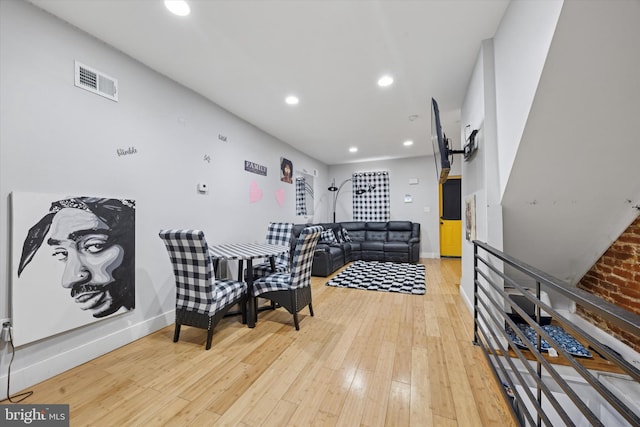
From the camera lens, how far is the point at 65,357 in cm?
181

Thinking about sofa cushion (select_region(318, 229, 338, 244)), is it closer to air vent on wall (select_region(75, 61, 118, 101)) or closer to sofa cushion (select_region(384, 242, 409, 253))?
sofa cushion (select_region(384, 242, 409, 253))

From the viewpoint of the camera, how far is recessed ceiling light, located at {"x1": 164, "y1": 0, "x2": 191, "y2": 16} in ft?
5.60

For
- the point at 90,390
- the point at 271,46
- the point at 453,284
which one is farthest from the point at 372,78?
the point at 90,390

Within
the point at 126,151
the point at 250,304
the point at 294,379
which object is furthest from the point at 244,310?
the point at 126,151

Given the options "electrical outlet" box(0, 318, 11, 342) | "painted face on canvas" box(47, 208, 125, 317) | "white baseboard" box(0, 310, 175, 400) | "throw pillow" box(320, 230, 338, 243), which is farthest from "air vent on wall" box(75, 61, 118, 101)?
"throw pillow" box(320, 230, 338, 243)

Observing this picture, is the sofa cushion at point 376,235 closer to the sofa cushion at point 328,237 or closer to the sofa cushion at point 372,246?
the sofa cushion at point 372,246

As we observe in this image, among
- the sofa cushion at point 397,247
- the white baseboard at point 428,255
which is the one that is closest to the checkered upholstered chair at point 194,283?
the sofa cushion at point 397,247

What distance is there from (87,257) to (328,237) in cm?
416

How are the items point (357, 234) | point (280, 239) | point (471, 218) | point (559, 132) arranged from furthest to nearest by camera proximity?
point (357, 234) < point (280, 239) < point (471, 218) < point (559, 132)

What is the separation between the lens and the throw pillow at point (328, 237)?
18.1ft

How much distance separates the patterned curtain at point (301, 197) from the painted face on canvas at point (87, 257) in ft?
11.7

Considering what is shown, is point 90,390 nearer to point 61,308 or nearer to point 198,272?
point 61,308

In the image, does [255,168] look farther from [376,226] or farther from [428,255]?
[428,255]

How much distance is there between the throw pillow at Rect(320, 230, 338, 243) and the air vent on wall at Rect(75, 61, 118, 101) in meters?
4.13
